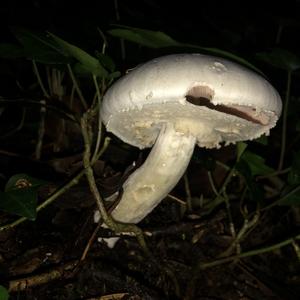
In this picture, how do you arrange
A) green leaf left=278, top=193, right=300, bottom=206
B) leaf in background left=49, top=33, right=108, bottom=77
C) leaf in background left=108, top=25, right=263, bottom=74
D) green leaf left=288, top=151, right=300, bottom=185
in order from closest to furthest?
1. leaf in background left=49, top=33, right=108, bottom=77
2. leaf in background left=108, top=25, right=263, bottom=74
3. green leaf left=288, top=151, right=300, bottom=185
4. green leaf left=278, top=193, right=300, bottom=206

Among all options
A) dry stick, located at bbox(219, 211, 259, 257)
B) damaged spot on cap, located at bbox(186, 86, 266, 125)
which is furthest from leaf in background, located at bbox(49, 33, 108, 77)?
dry stick, located at bbox(219, 211, 259, 257)

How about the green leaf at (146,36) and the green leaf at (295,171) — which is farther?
the green leaf at (295,171)

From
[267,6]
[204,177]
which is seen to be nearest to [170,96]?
[204,177]

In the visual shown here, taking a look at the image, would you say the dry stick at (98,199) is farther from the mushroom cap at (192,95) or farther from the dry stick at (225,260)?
the dry stick at (225,260)

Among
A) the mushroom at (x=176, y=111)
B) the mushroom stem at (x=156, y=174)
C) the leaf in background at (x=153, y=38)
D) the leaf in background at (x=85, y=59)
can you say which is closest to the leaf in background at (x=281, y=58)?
the leaf in background at (x=153, y=38)

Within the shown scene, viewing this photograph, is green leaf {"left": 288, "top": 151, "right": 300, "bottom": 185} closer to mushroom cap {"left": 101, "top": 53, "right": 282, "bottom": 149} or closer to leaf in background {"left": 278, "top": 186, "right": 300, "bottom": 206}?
leaf in background {"left": 278, "top": 186, "right": 300, "bottom": 206}

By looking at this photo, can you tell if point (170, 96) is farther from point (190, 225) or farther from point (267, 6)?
point (267, 6)
